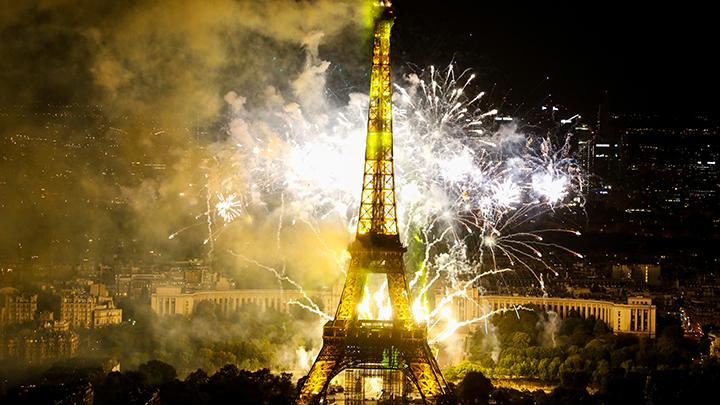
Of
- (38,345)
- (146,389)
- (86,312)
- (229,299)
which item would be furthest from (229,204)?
(229,299)

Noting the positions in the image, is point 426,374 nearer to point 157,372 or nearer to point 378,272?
point 378,272

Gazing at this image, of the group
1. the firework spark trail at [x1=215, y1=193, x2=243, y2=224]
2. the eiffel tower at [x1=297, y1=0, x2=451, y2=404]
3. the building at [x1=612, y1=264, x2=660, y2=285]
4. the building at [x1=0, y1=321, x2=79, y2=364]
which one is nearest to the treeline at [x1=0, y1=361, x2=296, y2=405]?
the eiffel tower at [x1=297, y1=0, x2=451, y2=404]

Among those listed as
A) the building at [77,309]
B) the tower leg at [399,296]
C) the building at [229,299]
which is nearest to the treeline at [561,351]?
the tower leg at [399,296]

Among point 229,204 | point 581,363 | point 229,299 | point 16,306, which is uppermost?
point 229,204

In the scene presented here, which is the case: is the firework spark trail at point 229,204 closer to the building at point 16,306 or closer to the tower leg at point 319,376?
the building at point 16,306

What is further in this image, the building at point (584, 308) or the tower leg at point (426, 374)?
the building at point (584, 308)

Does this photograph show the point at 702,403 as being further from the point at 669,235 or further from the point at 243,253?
the point at 669,235

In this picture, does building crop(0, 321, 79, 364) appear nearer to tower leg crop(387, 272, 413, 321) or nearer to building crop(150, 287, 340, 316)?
building crop(150, 287, 340, 316)
